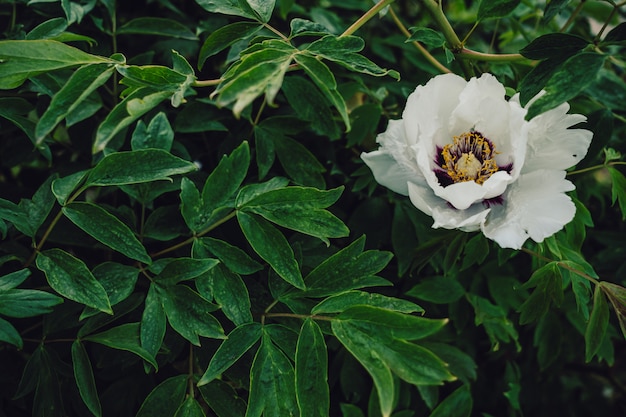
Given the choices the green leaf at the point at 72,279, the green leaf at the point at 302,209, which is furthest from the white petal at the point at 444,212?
the green leaf at the point at 72,279

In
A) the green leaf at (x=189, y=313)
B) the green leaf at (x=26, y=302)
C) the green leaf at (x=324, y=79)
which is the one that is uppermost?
the green leaf at (x=324, y=79)

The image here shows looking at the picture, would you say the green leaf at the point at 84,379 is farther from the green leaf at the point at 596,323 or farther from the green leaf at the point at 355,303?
the green leaf at the point at 596,323

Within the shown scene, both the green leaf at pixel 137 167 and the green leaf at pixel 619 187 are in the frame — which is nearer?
the green leaf at pixel 137 167

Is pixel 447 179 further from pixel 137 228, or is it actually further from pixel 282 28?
pixel 282 28

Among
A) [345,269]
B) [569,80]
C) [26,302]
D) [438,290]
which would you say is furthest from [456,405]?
[26,302]

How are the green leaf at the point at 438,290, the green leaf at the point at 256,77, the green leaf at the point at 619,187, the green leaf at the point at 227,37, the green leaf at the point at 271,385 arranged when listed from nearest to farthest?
the green leaf at the point at 256,77 < the green leaf at the point at 271,385 < the green leaf at the point at 227,37 < the green leaf at the point at 619,187 < the green leaf at the point at 438,290

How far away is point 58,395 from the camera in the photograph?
0.80m

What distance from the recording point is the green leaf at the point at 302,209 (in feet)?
2.63

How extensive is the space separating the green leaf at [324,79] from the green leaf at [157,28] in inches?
17.6

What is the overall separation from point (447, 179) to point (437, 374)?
0.34m

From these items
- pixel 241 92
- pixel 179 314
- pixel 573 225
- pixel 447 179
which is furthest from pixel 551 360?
pixel 241 92

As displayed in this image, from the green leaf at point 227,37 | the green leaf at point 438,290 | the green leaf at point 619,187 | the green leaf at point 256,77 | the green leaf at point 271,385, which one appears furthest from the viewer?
the green leaf at point 438,290

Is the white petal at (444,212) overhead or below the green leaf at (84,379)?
overhead

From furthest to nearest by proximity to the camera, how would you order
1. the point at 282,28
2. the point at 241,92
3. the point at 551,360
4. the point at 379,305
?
the point at 282,28
the point at 551,360
the point at 379,305
the point at 241,92
